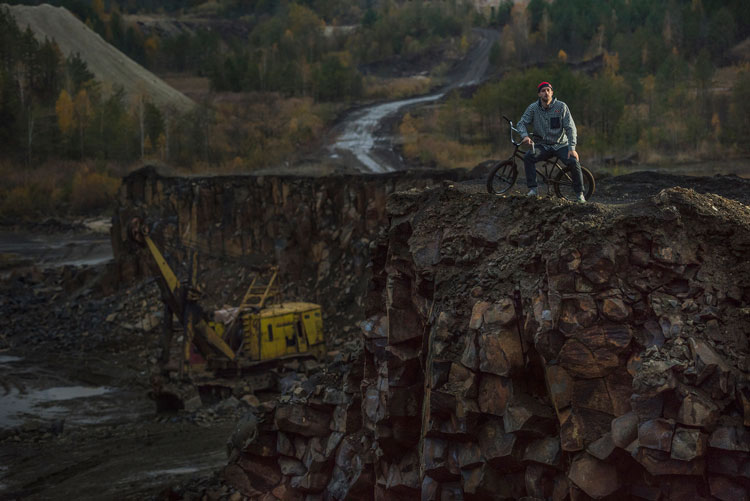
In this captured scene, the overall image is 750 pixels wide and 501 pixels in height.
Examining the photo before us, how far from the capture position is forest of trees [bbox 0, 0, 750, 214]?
45812 millimetres

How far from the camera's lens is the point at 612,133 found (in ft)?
145

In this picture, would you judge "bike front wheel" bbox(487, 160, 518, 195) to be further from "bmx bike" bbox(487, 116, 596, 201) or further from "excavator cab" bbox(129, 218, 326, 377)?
"excavator cab" bbox(129, 218, 326, 377)

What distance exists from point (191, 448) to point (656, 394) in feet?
61.3

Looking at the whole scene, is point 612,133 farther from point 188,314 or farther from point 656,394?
point 656,394

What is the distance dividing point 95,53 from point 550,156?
105387 mm

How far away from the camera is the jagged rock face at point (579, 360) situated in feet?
30.5

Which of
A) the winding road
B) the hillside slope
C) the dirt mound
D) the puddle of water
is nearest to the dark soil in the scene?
the dirt mound

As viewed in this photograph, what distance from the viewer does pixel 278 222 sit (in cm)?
4078

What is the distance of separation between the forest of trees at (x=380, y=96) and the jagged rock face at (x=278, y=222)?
416 inches

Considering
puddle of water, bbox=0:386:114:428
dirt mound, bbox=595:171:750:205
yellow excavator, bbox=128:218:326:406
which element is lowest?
puddle of water, bbox=0:386:114:428

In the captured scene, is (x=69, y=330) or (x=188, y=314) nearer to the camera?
(x=188, y=314)

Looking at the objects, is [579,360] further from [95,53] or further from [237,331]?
[95,53]

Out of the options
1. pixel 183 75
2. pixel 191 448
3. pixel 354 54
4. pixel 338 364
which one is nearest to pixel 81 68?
pixel 183 75

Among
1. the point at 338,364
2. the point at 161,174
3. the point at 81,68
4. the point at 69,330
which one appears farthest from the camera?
the point at 81,68
